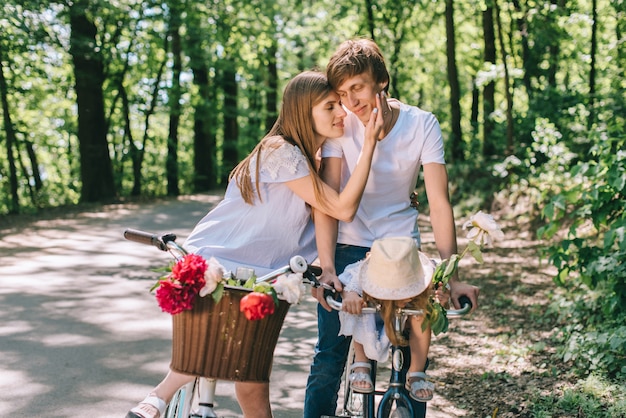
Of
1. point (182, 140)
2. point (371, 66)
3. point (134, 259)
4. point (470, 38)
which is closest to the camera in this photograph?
point (371, 66)

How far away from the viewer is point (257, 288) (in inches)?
101

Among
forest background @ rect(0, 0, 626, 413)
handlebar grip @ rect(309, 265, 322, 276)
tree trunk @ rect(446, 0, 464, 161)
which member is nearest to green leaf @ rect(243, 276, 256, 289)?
handlebar grip @ rect(309, 265, 322, 276)

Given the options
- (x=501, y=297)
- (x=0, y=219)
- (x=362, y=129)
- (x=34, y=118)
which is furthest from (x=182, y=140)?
(x=362, y=129)

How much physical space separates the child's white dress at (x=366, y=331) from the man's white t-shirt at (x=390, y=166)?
1.32ft

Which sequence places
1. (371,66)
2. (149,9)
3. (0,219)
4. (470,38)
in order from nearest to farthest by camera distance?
(371,66) < (0,219) < (149,9) < (470,38)

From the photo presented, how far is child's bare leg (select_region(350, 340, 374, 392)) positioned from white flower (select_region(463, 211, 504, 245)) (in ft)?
2.29

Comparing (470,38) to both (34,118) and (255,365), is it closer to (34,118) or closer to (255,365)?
(34,118)

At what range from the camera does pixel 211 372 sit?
261 centimetres

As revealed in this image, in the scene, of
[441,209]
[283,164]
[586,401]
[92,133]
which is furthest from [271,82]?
[283,164]

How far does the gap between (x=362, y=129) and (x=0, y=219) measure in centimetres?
1291

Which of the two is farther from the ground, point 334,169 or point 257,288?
point 334,169

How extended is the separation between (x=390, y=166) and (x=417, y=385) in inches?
36.9

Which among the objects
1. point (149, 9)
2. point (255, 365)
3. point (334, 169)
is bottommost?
point (255, 365)

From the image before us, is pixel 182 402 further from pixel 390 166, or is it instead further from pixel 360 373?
pixel 390 166
